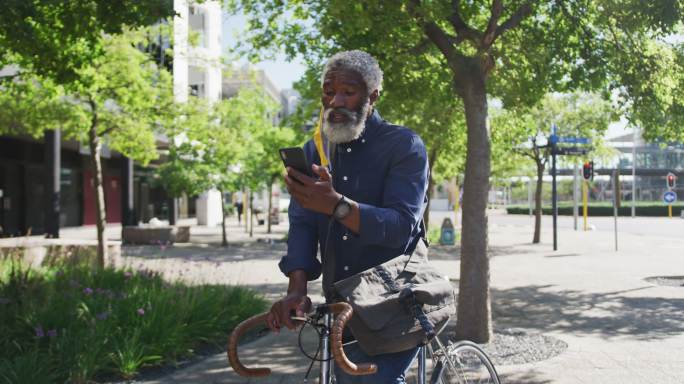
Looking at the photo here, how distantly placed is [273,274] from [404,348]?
11.8 meters

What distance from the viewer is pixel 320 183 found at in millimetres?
1889

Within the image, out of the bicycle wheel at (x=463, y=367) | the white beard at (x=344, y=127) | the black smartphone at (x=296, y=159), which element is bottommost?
the bicycle wheel at (x=463, y=367)

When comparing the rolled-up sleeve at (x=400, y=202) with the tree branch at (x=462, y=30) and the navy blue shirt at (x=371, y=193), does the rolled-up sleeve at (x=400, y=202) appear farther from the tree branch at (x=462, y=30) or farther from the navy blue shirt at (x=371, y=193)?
the tree branch at (x=462, y=30)

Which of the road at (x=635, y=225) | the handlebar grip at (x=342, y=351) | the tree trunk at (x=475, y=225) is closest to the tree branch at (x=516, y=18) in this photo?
the tree trunk at (x=475, y=225)

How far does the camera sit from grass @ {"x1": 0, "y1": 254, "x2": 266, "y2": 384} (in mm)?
5266

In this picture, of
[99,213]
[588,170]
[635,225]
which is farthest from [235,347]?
[635,225]

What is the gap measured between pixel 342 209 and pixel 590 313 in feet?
25.9

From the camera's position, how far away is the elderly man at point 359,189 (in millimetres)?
2213

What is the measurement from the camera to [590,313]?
8.95 m

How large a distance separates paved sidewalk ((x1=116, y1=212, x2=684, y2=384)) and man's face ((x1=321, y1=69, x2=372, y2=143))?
3.73m

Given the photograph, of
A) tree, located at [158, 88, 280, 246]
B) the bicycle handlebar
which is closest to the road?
tree, located at [158, 88, 280, 246]

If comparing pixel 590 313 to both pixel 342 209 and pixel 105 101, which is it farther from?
pixel 105 101

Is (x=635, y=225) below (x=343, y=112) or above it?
below

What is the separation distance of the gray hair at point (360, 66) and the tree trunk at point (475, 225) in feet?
15.2
